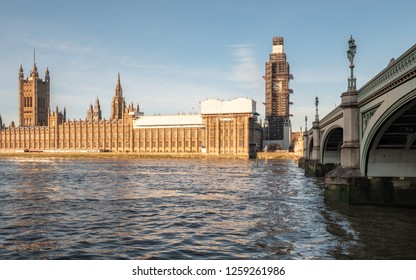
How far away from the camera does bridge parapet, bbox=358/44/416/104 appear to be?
17317mm

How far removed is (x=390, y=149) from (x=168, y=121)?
163 meters

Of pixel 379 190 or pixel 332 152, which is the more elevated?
pixel 332 152

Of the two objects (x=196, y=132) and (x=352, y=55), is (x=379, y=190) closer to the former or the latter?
(x=352, y=55)

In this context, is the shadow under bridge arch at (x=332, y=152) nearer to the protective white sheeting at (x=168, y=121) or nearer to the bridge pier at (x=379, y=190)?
the bridge pier at (x=379, y=190)

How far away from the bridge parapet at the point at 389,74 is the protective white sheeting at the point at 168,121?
6093 inches

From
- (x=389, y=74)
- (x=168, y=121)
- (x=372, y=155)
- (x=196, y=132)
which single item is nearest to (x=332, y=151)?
(x=372, y=155)

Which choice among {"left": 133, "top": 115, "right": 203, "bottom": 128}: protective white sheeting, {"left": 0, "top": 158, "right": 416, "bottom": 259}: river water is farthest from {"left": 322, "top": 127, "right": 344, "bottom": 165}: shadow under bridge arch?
{"left": 133, "top": 115, "right": 203, "bottom": 128}: protective white sheeting

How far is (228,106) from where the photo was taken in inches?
6900

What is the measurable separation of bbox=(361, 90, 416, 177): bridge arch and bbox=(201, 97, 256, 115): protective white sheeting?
475ft

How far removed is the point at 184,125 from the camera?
18238 centimetres

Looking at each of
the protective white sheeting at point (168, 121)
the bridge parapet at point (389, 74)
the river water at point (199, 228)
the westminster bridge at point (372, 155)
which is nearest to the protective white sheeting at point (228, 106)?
the protective white sheeting at point (168, 121)
